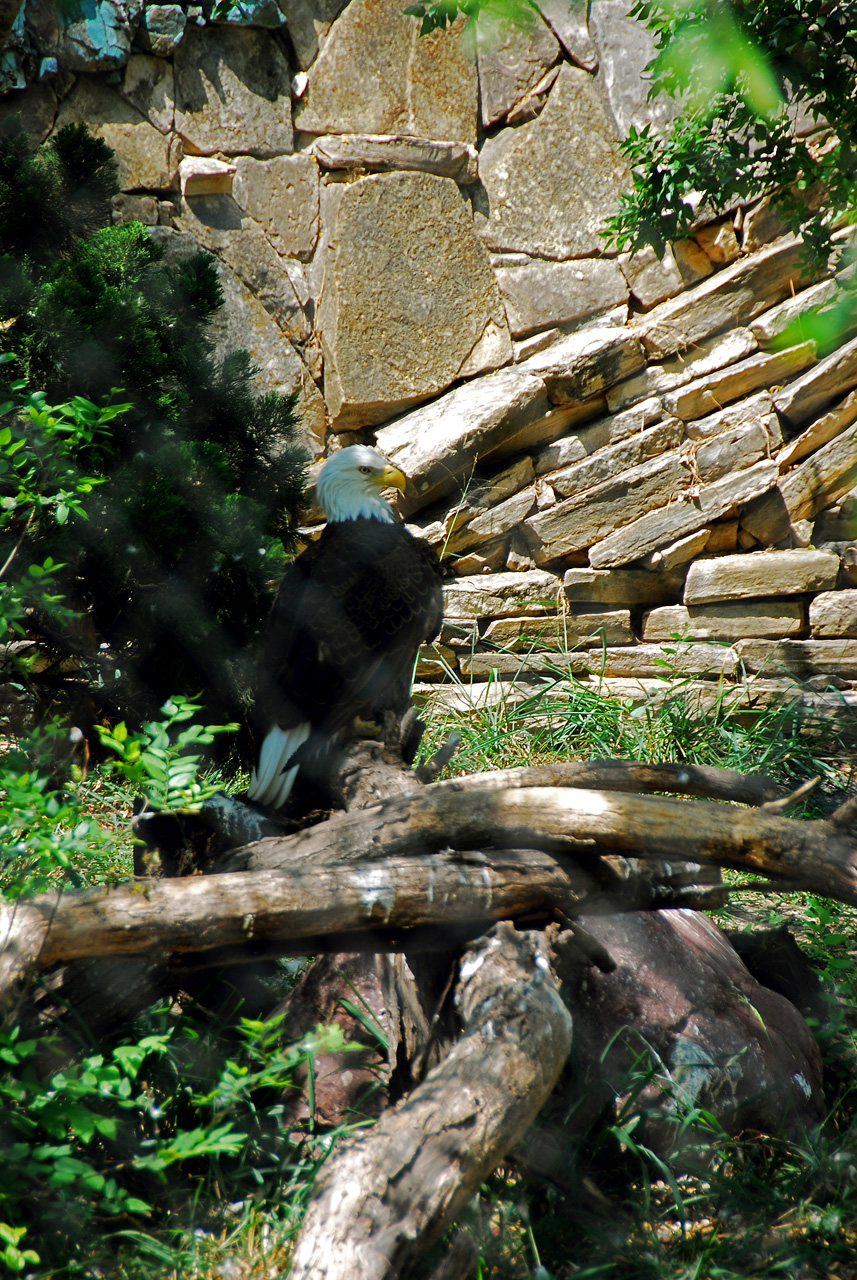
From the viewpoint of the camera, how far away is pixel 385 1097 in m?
1.75

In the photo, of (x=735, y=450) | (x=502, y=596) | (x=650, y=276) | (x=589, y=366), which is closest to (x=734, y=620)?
(x=735, y=450)

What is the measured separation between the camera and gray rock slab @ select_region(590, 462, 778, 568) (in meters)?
4.23

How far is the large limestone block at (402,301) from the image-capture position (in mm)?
4453

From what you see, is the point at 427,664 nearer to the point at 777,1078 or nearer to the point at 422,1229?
the point at 777,1078

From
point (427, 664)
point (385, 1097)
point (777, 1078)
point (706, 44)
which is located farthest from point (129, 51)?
point (777, 1078)

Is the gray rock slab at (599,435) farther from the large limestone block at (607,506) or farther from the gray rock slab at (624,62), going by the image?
the gray rock slab at (624,62)

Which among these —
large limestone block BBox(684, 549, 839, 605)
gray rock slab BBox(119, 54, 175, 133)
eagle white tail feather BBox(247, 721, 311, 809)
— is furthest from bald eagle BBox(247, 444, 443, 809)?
gray rock slab BBox(119, 54, 175, 133)

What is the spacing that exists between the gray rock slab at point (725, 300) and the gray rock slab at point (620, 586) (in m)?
1.21

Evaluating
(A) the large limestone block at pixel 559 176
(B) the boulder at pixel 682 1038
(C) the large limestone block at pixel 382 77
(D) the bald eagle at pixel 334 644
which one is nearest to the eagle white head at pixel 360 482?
(D) the bald eagle at pixel 334 644

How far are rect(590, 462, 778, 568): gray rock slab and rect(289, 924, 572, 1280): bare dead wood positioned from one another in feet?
10.4

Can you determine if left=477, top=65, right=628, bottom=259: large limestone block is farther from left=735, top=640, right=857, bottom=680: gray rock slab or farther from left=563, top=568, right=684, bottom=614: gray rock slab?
left=735, top=640, right=857, bottom=680: gray rock slab

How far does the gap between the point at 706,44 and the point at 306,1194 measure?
1767 millimetres

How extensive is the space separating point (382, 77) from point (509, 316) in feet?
4.81

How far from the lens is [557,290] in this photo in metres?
4.62
